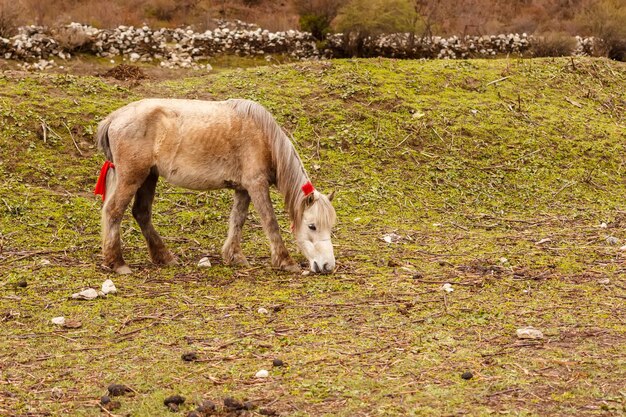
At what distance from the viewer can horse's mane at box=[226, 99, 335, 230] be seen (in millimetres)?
8453

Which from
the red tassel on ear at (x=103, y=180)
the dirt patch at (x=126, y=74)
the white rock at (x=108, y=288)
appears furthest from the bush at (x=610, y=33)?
the white rock at (x=108, y=288)

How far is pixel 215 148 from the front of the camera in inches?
342

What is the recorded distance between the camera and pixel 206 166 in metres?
8.69

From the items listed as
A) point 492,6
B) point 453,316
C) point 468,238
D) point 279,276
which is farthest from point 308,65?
point 492,6

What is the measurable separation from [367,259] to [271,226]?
134 centimetres

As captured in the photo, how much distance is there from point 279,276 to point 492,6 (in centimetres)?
3711

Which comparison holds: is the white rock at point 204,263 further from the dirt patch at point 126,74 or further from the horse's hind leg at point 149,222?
the dirt patch at point 126,74

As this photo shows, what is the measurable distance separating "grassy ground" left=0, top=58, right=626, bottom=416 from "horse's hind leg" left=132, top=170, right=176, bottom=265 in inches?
11.9

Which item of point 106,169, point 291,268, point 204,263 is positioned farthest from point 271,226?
point 106,169

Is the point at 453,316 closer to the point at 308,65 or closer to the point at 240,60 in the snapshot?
the point at 308,65

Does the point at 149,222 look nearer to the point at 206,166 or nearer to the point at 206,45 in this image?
the point at 206,166

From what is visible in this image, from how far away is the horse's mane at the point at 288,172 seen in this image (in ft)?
27.7

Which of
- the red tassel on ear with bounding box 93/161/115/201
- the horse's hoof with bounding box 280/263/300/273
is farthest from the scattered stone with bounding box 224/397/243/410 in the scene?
the red tassel on ear with bounding box 93/161/115/201

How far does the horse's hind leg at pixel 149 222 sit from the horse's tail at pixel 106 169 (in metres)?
0.39
